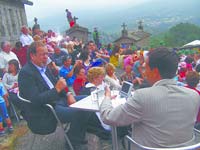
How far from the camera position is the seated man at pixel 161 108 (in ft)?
8.45

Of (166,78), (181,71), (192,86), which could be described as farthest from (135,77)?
(166,78)

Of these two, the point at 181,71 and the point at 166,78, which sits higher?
the point at 166,78

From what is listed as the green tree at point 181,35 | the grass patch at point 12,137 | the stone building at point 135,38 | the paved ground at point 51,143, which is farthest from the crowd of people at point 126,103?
the green tree at point 181,35

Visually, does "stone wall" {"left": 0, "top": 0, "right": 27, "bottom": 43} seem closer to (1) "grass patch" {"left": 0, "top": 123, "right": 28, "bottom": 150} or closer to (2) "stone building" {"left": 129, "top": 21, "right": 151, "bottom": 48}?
(1) "grass patch" {"left": 0, "top": 123, "right": 28, "bottom": 150}

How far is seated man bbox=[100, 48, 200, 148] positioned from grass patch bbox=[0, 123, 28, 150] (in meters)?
3.10

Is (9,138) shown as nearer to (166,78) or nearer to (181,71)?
(166,78)

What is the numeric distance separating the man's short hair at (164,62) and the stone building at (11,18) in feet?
46.9

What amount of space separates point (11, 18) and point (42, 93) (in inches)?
658

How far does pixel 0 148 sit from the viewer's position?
5203mm

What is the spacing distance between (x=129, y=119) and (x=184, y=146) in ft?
1.66

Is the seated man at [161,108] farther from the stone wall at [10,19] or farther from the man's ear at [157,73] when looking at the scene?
the stone wall at [10,19]

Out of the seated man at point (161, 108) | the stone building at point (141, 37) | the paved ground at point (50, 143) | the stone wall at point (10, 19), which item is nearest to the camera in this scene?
the seated man at point (161, 108)

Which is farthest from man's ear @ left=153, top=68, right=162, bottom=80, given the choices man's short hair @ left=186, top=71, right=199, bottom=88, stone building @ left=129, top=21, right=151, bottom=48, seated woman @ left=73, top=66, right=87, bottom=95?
stone building @ left=129, top=21, right=151, bottom=48

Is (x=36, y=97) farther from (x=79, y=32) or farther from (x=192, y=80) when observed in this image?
(x=79, y=32)
